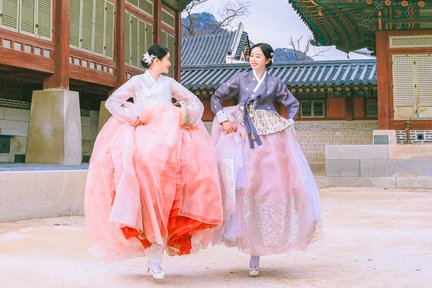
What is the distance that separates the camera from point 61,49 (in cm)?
1167

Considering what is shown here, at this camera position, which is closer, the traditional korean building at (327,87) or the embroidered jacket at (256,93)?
the embroidered jacket at (256,93)

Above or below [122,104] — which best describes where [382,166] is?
below

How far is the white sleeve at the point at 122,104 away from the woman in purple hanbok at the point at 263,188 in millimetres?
666

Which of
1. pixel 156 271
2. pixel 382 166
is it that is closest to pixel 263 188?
pixel 156 271

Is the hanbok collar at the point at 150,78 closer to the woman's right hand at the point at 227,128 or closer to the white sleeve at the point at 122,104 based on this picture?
the white sleeve at the point at 122,104

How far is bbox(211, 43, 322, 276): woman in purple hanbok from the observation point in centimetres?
383

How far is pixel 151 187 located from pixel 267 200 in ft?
2.71

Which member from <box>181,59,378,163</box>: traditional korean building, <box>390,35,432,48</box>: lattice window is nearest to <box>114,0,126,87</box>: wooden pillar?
<box>181,59,378,163</box>: traditional korean building

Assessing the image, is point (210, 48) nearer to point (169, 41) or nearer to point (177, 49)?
point (177, 49)

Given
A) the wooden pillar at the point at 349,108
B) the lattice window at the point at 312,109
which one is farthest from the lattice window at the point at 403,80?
the lattice window at the point at 312,109

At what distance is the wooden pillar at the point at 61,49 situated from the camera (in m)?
11.6

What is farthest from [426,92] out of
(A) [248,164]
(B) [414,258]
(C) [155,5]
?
(A) [248,164]

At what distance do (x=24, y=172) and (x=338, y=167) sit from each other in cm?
933

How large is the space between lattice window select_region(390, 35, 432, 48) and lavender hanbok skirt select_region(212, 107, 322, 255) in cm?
1188
